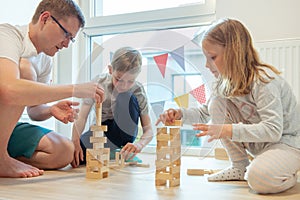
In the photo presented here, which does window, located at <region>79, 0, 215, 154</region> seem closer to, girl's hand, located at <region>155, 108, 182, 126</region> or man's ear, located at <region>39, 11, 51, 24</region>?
girl's hand, located at <region>155, 108, 182, 126</region>

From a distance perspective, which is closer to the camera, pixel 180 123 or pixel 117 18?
pixel 180 123

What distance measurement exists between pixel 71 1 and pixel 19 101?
1.21 feet

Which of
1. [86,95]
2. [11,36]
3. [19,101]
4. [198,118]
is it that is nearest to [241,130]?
[198,118]

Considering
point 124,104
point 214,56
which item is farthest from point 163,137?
point 214,56

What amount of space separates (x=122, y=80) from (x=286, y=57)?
37.5 inches

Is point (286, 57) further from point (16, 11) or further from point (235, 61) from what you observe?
point (16, 11)

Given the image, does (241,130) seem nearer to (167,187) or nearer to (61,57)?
(167,187)

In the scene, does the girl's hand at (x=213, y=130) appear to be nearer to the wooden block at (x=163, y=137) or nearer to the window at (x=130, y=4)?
the wooden block at (x=163, y=137)

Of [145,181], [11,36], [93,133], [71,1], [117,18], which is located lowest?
[145,181]

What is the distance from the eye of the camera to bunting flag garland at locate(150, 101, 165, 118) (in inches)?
39.8

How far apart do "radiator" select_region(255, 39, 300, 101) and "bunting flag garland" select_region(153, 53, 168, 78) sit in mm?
897

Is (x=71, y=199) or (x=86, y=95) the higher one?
(x=86, y=95)

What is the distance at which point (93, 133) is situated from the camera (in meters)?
1.11

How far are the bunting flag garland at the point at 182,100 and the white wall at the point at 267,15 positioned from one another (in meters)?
0.93
